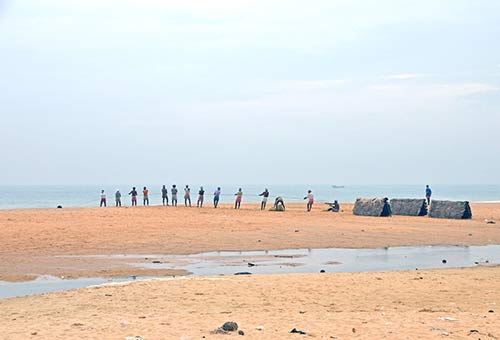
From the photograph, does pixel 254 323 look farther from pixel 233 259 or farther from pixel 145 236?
pixel 145 236

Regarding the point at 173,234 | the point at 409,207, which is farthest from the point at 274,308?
the point at 409,207

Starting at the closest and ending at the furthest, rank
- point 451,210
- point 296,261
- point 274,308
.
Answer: point 274,308, point 296,261, point 451,210

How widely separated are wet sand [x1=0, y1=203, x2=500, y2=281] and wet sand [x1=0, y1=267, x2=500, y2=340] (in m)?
4.39

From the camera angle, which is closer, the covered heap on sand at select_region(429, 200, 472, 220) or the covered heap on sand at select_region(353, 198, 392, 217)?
the covered heap on sand at select_region(429, 200, 472, 220)

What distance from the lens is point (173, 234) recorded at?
103 feet

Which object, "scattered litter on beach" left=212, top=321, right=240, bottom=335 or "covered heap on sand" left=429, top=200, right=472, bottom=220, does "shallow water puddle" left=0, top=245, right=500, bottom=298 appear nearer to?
"scattered litter on beach" left=212, top=321, right=240, bottom=335

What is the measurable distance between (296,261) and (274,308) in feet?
30.3

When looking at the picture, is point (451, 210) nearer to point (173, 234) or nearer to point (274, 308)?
point (173, 234)

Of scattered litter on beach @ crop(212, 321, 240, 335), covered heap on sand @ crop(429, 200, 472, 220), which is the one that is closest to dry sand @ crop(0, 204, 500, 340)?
scattered litter on beach @ crop(212, 321, 240, 335)

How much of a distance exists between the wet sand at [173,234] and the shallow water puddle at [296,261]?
111 centimetres

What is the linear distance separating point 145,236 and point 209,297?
15.4 m

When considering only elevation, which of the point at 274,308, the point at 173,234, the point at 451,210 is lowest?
the point at 274,308

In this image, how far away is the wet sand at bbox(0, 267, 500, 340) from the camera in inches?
467

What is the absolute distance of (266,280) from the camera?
18062mm
